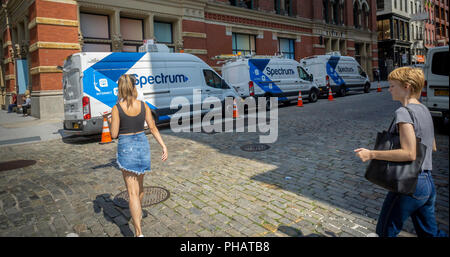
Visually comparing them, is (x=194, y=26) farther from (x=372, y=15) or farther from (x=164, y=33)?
(x=372, y=15)

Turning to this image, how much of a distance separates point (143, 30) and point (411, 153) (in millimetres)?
18078

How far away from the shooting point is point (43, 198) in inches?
178

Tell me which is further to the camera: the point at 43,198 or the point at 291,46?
the point at 291,46

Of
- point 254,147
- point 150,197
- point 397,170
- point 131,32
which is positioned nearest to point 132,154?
point 150,197

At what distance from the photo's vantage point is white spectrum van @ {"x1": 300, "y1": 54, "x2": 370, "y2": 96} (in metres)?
19.6

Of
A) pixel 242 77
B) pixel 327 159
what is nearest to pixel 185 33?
pixel 242 77

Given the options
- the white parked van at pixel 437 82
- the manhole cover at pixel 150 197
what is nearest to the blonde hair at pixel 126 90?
the manhole cover at pixel 150 197

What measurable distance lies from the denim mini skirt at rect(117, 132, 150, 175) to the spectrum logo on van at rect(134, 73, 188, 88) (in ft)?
23.5

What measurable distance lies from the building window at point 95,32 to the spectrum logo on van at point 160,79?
7275 mm

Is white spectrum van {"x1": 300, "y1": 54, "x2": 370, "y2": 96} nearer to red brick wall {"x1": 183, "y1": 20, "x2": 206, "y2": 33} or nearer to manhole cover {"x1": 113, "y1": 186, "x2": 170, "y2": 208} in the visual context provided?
red brick wall {"x1": 183, "y1": 20, "x2": 206, "y2": 33}

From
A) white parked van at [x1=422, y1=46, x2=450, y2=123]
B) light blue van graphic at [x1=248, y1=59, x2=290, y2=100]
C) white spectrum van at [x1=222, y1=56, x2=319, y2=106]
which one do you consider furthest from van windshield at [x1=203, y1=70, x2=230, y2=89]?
white parked van at [x1=422, y1=46, x2=450, y2=123]

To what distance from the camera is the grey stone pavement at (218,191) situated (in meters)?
3.46

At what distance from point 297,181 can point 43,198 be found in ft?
12.8
